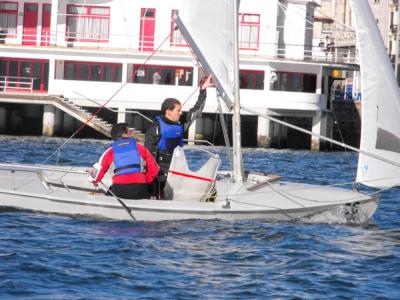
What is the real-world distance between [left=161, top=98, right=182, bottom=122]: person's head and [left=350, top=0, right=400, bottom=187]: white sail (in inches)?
122

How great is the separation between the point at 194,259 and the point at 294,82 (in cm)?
4091

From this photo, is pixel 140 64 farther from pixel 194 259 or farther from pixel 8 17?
pixel 194 259

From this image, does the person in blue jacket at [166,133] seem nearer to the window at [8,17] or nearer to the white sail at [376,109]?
the white sail at [376,109]

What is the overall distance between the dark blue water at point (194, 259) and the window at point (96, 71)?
116 feet

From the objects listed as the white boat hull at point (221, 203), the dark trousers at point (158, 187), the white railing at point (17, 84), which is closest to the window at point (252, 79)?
the white railing at point (17, 84)

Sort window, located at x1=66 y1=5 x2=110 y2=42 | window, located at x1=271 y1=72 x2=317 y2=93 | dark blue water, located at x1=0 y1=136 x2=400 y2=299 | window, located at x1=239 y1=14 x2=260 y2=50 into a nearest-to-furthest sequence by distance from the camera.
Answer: dark blue water, located at x1=0 y1=136 x2=400 y2=299 → window, located at x1=271 y1=72 x2=317 y2=93 → window, located at x1=239 y1=14 x2=260 y2=50 → window, located at x1=66 y1=5 x2=110 y2=42

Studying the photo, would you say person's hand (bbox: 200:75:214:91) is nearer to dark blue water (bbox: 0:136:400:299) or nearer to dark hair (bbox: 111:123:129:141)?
dark hair (bbox: 111:123:129:141)

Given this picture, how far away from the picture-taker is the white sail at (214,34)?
19.1 m

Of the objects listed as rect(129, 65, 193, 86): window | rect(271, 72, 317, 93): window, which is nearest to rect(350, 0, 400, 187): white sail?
rect(129, 65, 193, 86): window

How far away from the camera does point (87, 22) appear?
56.8m

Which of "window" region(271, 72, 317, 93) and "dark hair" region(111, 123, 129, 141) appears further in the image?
"window" region(271, 72, 317, 93)

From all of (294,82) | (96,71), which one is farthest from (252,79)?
(96,71)

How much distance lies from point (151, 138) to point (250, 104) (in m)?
32.8

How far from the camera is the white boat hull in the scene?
17.6 metres
